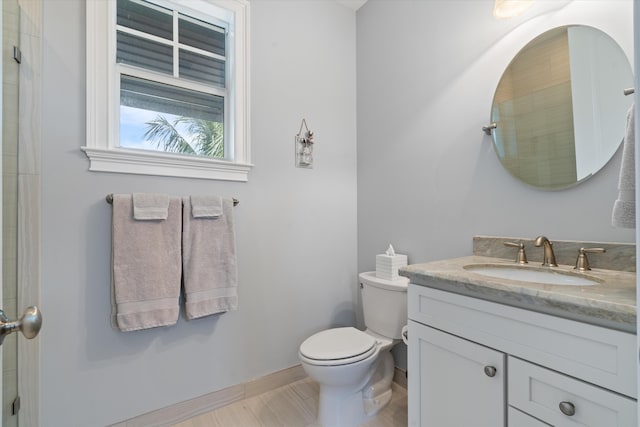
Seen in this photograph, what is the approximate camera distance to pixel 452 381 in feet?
3.26

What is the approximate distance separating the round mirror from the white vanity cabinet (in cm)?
71

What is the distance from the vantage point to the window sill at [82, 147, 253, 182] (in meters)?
1.38

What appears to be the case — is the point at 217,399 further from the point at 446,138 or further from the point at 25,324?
the point at 446,138

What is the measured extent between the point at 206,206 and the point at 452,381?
1377mm

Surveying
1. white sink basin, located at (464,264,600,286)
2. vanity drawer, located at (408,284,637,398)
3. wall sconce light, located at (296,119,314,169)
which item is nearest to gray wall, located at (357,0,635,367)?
white sink basin, located at (464,264,600,286)

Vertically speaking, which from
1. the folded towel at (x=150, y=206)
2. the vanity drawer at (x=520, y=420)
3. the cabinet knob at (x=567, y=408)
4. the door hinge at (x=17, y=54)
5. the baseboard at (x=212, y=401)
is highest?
the door hinge at (x=17, y=54)

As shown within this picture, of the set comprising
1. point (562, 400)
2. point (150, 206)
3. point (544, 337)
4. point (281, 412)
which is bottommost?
point (281, 412)

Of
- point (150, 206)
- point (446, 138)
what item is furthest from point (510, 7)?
point (150, 206)

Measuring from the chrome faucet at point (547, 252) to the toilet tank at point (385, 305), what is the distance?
24.7 inches

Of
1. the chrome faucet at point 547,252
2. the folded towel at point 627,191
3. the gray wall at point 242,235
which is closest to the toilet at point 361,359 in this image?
the gray wall at point 242,235

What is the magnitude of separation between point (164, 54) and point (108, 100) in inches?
17.7

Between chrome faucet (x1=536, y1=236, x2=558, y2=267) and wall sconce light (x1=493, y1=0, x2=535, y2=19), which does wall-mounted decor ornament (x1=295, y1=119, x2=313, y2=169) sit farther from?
chrome faucet (x1=536, y1=236, x2=558, y2=267)

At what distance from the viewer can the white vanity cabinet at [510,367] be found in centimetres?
66

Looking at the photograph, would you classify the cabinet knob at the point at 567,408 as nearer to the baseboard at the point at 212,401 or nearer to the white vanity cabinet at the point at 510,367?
the white vanity cabinet at the point at 510,367
